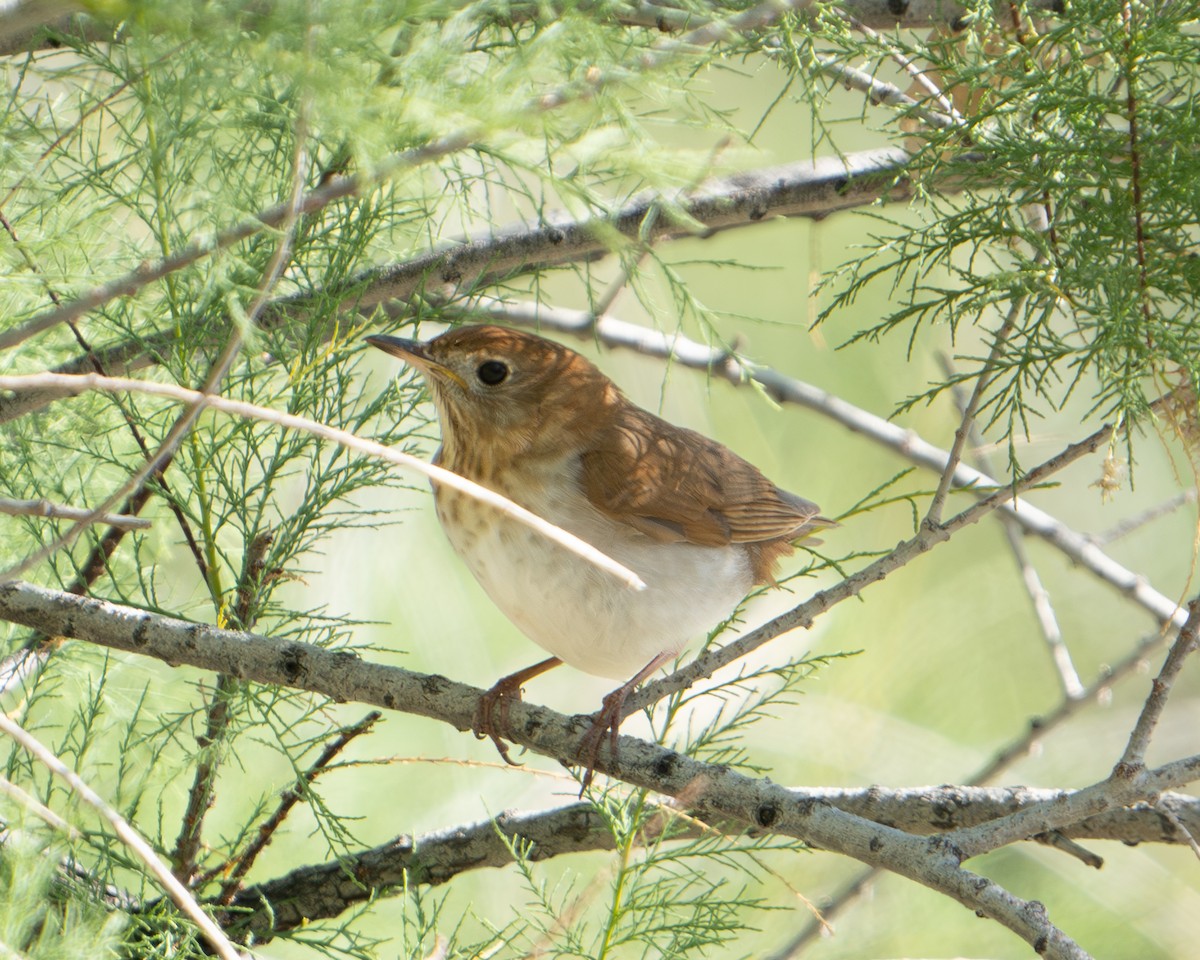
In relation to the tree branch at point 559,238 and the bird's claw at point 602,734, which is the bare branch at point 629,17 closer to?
the tree branch at point 559,238

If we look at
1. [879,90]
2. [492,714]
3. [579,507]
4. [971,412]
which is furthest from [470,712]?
[879,90]

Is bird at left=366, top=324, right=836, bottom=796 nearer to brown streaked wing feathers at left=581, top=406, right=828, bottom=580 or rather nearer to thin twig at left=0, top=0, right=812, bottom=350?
brown streaked wing feathers at left=581, top=406, right=828, bottom=580

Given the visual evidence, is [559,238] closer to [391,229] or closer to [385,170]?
[391,229]

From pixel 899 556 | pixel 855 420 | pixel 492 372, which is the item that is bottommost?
pixel 899 556

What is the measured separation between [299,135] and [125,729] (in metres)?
2.12

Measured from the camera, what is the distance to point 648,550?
3.27 metres

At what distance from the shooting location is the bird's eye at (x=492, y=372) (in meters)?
3.30

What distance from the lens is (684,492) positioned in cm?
344

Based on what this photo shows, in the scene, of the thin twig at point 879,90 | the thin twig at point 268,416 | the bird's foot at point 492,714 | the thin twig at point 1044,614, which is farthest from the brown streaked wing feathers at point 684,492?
the thin twig at point 268,416

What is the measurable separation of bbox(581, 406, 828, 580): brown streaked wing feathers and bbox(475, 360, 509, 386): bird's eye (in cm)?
29

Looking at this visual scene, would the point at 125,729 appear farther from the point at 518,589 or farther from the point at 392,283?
the point at 392,283

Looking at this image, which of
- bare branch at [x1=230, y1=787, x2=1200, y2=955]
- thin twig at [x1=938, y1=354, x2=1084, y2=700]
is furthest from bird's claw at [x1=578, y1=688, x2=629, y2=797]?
thin twig at [x1=938, y1=354, x2=1084, y2=700]

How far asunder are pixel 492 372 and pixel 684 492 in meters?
0.60

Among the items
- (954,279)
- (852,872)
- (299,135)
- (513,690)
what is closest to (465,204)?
(513,690)
